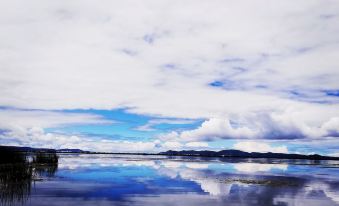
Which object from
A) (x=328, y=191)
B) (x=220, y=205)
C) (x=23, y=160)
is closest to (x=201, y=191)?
(x=220, y=205)

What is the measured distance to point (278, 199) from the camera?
25875 millimetres

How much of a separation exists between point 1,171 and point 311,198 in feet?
78.8

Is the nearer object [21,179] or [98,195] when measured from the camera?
[98,195]

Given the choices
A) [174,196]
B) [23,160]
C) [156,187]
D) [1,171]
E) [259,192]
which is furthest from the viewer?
[23,160]

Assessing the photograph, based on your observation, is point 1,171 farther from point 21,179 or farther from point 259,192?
point 259,192

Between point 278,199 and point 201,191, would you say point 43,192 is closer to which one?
point 201,191

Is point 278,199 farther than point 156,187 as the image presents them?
No

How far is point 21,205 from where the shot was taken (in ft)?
66.5

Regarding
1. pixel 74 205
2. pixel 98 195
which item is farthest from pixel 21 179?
pixel 74 205

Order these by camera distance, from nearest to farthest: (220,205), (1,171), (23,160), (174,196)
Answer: (220,205)
(174,196)
(1,171)
(23,160)

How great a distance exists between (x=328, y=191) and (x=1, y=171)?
25.7 m

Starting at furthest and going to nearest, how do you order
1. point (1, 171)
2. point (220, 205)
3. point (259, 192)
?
point (1, 171) → point (259, 192) → point (220, 205)

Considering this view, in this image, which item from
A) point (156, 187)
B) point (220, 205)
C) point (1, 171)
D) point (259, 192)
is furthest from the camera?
point (1, 171)

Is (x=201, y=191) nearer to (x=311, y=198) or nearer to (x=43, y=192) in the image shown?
(x=311, y=198)
